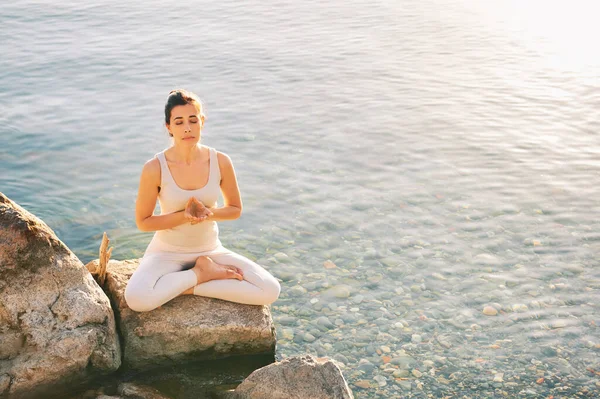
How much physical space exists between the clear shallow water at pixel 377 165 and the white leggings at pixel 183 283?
80 cm

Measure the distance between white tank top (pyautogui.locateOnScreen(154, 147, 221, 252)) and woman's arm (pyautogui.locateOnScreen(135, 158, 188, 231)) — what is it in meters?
0.06

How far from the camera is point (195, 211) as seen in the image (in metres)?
6.63

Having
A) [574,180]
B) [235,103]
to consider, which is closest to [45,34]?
[235,103]

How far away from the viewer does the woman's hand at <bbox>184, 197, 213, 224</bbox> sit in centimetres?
659

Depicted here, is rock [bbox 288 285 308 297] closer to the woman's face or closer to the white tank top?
the white tank top

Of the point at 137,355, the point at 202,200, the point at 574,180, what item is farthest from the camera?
the point at 574,180

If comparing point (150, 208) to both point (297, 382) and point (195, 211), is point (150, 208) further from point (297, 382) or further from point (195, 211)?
point (297, 382)

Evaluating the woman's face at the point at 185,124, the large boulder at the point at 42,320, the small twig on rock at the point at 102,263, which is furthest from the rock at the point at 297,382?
the woman's face at the point at 185,124

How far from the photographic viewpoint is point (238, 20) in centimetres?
2320

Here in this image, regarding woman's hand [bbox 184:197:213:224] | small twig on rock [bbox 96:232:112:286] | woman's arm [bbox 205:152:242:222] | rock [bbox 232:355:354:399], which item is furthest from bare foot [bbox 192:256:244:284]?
rock [bbox 232:355:354:399]

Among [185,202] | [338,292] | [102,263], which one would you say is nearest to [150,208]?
[185,202]

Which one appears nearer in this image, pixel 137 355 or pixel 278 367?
pixel 278 367

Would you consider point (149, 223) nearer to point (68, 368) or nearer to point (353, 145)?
point (68, 368)

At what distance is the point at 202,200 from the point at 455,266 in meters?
3.50
